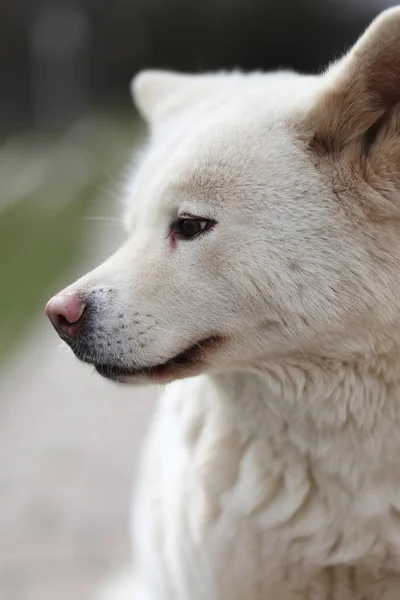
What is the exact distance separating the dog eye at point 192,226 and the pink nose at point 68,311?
24 centimetres

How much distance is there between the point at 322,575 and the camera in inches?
72.9

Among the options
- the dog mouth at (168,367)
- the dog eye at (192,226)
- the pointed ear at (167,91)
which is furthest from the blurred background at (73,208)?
the dog mouth at (168,367)

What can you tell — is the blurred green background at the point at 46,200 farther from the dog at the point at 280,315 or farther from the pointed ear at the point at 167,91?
the dog at the point at 280,315

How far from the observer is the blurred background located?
3.14 m

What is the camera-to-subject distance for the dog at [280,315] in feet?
5.17

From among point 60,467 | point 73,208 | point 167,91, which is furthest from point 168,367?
point 73,208

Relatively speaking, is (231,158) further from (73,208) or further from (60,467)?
(73,208)

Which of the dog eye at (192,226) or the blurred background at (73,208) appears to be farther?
the blurred background at (73,208)

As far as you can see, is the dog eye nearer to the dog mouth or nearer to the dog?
the dog

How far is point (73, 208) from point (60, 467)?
491 cm

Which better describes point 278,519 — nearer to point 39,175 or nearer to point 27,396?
point 27,396

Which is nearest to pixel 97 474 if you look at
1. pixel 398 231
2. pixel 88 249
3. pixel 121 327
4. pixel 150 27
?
pixel 121 327

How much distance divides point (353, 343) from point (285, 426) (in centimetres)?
29

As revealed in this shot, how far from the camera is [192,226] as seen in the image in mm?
1634
